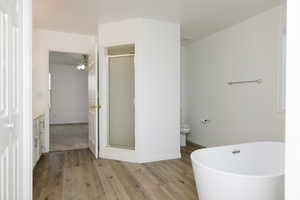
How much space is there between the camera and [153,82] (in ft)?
10.6

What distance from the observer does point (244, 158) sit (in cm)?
225

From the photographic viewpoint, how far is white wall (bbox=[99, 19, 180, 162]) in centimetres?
317

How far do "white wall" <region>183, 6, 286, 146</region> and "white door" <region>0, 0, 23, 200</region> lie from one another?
307 centimetres

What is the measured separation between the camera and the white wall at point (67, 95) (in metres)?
7.49

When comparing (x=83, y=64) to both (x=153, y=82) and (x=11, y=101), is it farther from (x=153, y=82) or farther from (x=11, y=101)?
(x=11, y=101)

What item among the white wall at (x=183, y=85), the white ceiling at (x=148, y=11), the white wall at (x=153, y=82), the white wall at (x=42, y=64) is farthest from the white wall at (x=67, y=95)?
the white wall at (x=153, y=82)

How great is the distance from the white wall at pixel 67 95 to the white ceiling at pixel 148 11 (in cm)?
430

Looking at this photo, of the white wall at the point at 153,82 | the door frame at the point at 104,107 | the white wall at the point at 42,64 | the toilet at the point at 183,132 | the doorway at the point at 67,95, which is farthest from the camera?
the doorway at the point at 67,95

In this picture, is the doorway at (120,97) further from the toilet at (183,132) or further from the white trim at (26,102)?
the white trim at (26,102)

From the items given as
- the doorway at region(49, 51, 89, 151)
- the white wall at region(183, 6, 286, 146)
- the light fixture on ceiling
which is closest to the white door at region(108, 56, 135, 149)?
the white wall at region(183, 6, 286, 146)

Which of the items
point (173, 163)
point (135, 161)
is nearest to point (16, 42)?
point (135, 161)

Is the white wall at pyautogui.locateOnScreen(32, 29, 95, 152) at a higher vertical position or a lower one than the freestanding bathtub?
higher

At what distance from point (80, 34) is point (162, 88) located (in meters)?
2.18

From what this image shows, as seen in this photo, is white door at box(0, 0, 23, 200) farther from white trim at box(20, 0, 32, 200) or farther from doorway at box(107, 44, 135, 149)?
doorway at box(107, 44, 135, 149)
